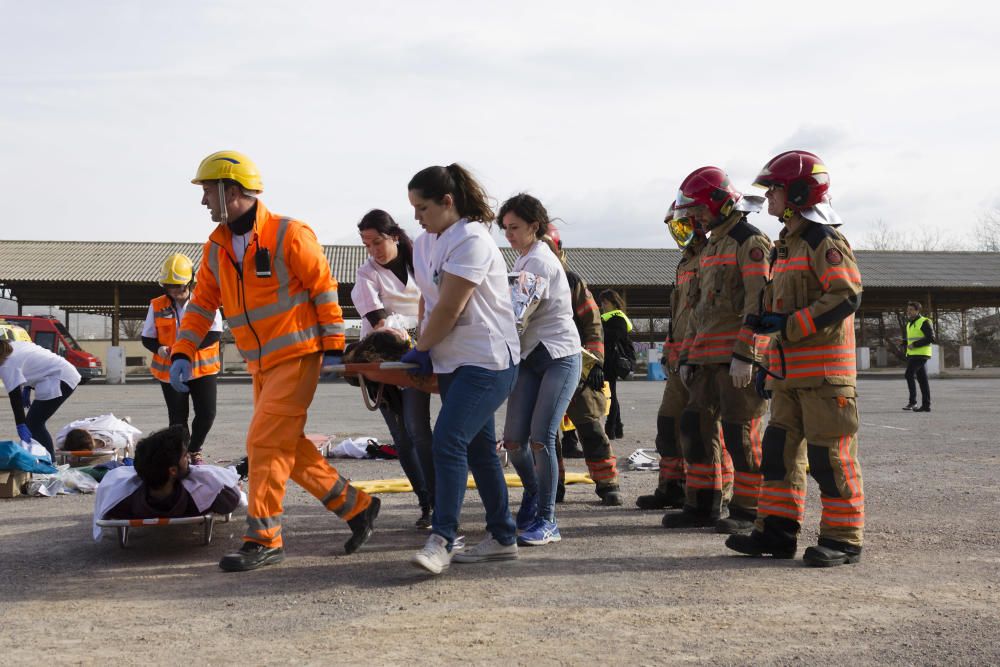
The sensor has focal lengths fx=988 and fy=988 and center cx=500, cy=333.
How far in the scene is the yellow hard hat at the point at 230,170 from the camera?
493 cm

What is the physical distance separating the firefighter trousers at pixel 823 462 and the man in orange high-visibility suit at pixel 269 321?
2325 millimetres

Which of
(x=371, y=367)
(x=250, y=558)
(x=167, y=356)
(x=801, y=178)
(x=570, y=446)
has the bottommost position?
(x=570, y=446)

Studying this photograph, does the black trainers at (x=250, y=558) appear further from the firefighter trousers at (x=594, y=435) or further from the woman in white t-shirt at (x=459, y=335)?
the firefighter trousers at (x=594, y=435)

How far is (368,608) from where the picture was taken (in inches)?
159

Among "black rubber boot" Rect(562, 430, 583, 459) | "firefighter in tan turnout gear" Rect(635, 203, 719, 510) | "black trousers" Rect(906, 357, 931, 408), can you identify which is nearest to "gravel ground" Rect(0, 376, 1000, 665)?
"firefighter in tan turnout gear" Rect(635, 203, 719, 510)

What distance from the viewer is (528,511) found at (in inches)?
223

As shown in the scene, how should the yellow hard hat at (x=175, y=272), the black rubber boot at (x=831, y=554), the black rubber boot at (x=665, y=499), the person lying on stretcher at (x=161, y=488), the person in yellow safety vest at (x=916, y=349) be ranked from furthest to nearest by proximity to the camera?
the person in yellow safety vest at (x=916, y=349) < the yellow hard hat at (x=175, y=272) < the black rubber boot at (x=665, y=499) < the person lying on stretcher at (x=161, y=488) < the black rubber boot at (x=831, y=554)

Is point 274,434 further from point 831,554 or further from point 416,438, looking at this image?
point 831,554

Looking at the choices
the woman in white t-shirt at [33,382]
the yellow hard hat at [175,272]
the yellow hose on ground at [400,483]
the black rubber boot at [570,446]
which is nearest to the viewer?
the yellow hose on ground at [400,483]

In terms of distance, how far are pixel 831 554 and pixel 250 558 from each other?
9.27 ft

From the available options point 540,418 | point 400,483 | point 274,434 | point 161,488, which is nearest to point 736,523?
point 540,418

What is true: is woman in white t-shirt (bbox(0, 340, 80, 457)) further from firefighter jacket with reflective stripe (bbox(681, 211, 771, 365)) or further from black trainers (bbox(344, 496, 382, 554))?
firefighter jacket with reflective stripe (bbox(681, 211, 771, 365))

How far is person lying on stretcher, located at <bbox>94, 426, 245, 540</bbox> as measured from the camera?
5215 millimetres

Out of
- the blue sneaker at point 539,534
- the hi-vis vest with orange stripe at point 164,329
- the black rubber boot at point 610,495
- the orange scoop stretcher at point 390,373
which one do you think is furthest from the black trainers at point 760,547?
the hi-vis vest with orange stripe at point 164,329
